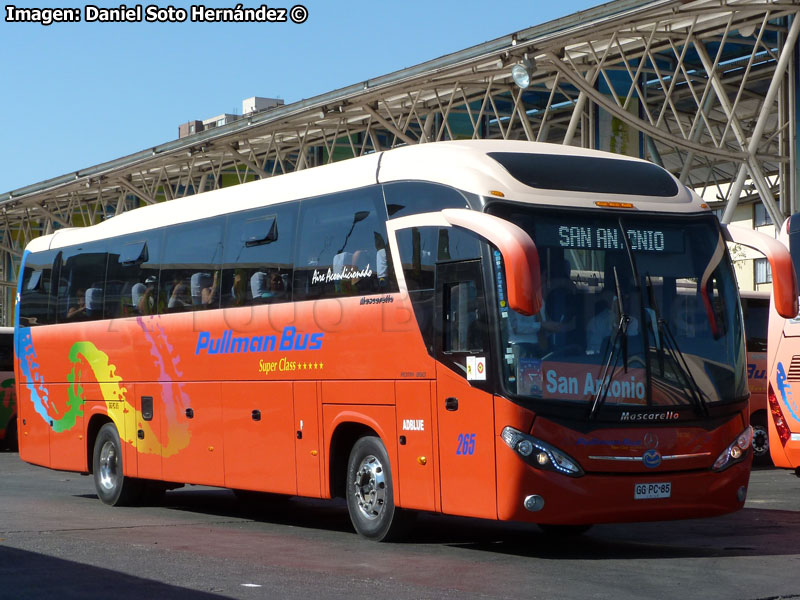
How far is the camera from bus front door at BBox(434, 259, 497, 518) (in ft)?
33.4

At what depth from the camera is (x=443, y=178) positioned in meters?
10.9

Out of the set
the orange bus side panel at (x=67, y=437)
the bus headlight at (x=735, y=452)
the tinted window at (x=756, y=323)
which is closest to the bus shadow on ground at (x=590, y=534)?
the bus headlight at (x=735, y=452)

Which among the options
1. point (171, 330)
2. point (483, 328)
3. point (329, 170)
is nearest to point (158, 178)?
point (171, 330)

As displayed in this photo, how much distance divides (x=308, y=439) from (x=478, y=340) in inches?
109

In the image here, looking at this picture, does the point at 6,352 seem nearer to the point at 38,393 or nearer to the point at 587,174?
the point at 38,393

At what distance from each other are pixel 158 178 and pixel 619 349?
28102mm

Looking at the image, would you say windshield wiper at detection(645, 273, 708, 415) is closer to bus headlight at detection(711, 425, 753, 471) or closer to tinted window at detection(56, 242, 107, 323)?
bus headlight at detection(711, 425, 753, 471)

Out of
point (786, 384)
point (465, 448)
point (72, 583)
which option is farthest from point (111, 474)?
point (786, 384)

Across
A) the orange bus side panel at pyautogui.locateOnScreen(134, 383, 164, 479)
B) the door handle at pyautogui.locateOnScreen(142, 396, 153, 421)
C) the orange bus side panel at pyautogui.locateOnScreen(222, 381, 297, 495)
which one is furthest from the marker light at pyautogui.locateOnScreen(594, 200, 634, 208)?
the door handle at pyautogui.locateOnScreen(142, 396, 153, 421)

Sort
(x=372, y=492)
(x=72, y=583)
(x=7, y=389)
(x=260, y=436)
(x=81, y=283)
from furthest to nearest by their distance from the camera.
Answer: (x=7, y=389)
(x=81, y=283)
(x=260, y=436)
(x=372, y=492)
(x=72, y=583)

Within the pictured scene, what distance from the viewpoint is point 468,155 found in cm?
1091

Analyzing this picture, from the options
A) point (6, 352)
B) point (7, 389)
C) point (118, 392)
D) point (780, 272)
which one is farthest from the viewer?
point (7, 389)

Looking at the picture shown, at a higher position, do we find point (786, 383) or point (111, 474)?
point (786, 383)

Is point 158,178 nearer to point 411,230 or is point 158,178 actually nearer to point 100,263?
point 100,263
